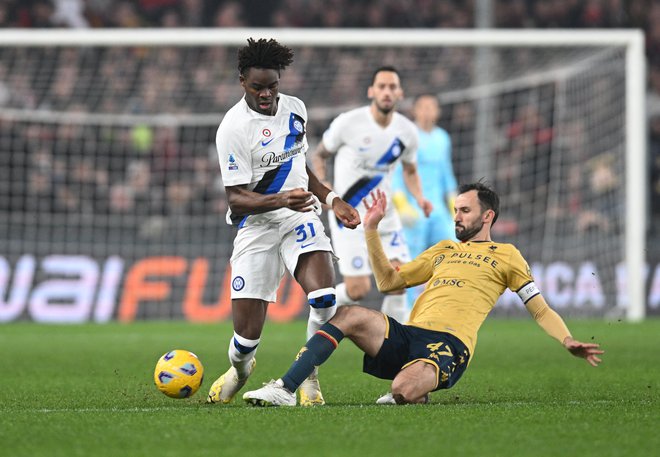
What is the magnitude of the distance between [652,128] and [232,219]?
13.3 m

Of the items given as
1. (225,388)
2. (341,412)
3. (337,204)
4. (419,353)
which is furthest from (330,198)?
(341,412)

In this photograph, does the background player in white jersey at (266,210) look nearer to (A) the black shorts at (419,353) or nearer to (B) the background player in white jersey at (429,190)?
(A) the black shorts at (419,353)

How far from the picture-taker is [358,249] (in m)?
10.0

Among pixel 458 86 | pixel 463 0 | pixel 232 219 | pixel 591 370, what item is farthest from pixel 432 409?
pixel 463 0

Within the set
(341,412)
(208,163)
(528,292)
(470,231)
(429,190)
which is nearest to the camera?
(341,412)

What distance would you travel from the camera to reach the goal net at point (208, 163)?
1620 centimetres

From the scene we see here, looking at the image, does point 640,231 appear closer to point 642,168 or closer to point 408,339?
point 642,168

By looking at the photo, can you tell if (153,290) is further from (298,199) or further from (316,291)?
(298,199)

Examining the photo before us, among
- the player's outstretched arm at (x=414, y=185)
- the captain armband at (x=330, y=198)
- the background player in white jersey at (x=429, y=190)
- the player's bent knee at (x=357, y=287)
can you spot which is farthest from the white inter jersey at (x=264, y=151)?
the background player in white jersey at (x=429, y=190)

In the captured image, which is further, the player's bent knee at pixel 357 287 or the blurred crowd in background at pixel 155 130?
the blurred crowd in background at pixel 155 130

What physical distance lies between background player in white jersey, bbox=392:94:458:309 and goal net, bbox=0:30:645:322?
335cm

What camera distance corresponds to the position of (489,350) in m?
11.4

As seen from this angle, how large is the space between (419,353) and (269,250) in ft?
3.97

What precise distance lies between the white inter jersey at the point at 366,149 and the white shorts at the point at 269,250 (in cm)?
276
